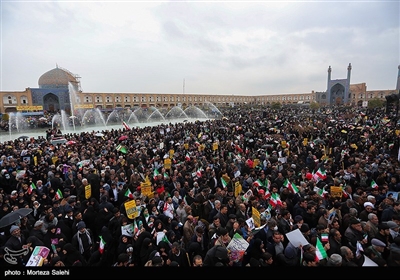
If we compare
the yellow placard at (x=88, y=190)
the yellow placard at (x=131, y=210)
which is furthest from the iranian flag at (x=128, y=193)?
the yellow placard at (x=131, y=210)

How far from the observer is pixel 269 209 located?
5.97 metres

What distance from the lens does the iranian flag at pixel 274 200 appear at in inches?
248

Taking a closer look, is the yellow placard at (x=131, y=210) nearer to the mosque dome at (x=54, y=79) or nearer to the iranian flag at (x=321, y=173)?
the iranian flag at (x=321, y=173)

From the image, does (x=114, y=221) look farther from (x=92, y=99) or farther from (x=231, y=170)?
(x=92, y=99)

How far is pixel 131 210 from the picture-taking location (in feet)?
18.1

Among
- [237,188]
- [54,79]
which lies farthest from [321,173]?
[54,79]

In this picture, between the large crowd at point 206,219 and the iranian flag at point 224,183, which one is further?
the iranian flag at point 224,183

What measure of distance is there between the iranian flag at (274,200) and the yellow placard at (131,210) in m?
3.51

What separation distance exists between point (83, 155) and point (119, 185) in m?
5.15

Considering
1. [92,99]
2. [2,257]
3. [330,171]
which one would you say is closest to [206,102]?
[92,99]

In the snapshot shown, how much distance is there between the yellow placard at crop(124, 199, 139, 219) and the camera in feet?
17.9

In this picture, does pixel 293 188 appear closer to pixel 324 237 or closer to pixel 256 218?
pixel 256 218

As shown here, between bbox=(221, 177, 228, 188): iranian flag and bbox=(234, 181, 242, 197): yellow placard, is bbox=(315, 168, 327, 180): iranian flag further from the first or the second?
bbox=(221, 177, 228, 188): iranian flag

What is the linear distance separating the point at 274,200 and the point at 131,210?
376cm
